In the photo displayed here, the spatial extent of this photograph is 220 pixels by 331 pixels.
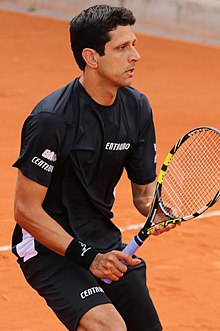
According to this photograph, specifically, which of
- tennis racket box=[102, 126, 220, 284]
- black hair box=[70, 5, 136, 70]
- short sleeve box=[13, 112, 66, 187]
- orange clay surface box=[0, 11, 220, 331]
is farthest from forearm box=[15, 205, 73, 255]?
orange clay surface box=[0, 11, 220, 331]

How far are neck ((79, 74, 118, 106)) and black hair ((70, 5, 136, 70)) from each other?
0.18 m

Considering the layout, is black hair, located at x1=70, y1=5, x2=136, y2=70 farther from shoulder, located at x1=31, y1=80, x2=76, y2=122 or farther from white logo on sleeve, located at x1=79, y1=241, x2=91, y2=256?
white logo on sleeve, located at x1=79, y1=241, x2=91, y2=256

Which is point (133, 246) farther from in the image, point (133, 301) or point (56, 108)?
point (56, 108)

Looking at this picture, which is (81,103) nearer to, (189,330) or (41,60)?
(189,330)

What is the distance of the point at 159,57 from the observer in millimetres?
17438

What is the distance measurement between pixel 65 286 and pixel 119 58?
1.26 metres

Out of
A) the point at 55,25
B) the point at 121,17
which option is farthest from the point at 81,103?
the point at 55,25

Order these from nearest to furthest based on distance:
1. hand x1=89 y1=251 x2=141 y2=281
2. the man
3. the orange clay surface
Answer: hand x1=89 y1=251 x2=141 y2=281
the man
the orange clay surface

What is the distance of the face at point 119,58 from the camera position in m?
5.27

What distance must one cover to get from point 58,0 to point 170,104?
22.2ft

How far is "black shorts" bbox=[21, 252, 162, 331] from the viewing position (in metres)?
5.18

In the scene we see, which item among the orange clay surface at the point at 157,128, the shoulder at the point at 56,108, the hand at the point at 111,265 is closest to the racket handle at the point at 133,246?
the hand at the point at 111,265

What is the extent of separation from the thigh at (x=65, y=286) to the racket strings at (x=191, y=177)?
693 millimetres

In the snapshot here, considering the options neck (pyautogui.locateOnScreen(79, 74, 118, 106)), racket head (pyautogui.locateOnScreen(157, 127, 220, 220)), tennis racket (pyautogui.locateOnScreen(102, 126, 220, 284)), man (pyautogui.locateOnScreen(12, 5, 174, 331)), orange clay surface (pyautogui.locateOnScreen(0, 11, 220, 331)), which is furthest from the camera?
orange clay surface (pyautogui.locateOnScreen(0, 11, 220, 331))
